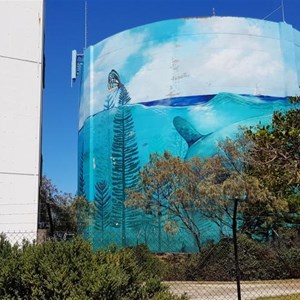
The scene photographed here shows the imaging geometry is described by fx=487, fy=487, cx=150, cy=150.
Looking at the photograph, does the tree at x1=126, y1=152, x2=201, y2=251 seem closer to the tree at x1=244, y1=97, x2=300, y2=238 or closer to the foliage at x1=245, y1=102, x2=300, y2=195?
the tree at x1=244, y1=97, x2=300, y2=238

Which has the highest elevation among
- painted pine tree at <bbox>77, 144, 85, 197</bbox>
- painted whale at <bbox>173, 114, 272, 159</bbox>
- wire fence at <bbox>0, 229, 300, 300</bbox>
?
painted whale at <bbox>173, 114, 272, 159</bbox>

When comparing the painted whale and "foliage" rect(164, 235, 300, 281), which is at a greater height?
the painted whale

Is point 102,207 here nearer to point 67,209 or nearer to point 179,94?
point 67,209

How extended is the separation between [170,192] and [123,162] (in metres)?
13.3

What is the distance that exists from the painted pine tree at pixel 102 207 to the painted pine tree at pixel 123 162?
2.48 ft

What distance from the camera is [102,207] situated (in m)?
43.2

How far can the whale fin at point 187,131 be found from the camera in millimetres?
40875

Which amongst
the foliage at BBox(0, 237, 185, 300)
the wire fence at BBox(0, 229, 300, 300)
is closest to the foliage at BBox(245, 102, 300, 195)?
the wire fence at BBox(0, 229, 300, 300)

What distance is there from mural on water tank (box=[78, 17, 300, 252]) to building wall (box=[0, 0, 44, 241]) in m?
27.5

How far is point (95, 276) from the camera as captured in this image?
662cm

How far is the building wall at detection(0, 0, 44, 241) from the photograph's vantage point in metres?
11.9

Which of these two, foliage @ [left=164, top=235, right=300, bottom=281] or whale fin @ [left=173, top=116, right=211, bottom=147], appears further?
whale fin @ [left=173, top=116, right=211, bottom=147]

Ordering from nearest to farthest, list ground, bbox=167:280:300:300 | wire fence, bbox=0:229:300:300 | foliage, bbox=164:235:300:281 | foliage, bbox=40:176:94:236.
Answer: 1. ground, bbox=167:280:300:300
2. wire fence, bbox=0:229:300:300
3. foliage, bbox=164:235:300:281
4. foliage, bbox=40:176:94:236

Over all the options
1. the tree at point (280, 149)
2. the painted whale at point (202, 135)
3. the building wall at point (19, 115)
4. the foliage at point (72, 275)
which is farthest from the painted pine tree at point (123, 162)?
the foliage at point (72, 275)
